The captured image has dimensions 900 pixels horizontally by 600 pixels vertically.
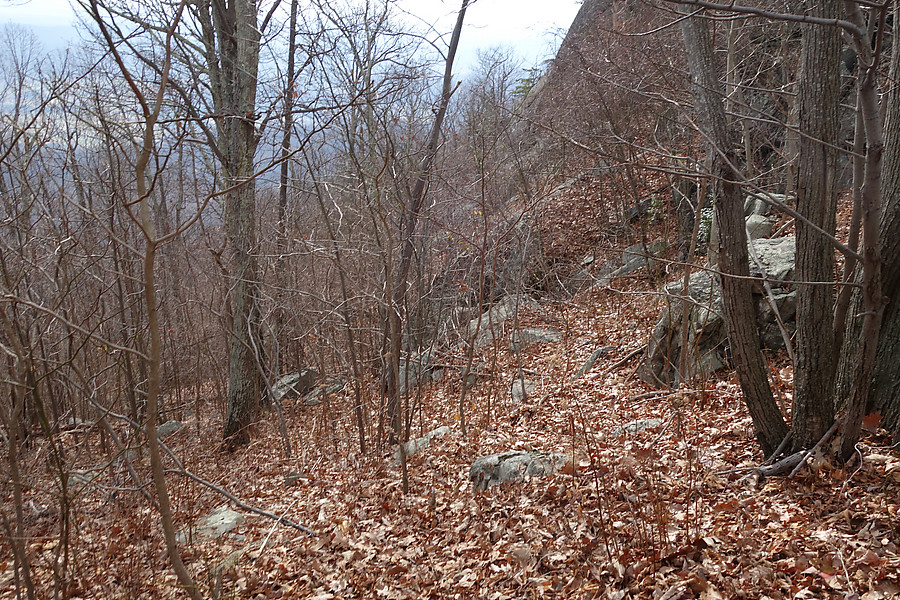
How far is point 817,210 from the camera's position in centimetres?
338

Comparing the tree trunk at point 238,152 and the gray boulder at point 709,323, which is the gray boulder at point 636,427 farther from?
the tree trunk at point 238,152

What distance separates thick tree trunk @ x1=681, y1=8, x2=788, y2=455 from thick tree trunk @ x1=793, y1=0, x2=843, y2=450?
0.80ft

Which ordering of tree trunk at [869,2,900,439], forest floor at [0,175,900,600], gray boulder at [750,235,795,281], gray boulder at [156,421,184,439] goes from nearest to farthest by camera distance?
forest floor at [0,175,900,600]
tree trunk at [869,2,900,439]
gray boulder at [750,235,795,281]
gray boulder at [156,421,184,439]

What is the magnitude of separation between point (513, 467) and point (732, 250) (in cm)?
262

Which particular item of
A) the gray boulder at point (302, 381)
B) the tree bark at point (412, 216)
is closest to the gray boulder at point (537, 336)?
the tree bark at point (412, 216)

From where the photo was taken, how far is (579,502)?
4.16 meters

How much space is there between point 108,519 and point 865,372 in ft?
21.5

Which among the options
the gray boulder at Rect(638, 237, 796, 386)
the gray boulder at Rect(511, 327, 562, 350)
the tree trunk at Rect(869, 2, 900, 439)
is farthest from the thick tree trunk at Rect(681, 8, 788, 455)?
the gray boulder at Rect(511, 327, 562, 350)

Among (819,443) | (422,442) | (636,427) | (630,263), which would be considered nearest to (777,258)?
(636,427)

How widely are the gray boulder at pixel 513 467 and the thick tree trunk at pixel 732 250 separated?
5.55ft

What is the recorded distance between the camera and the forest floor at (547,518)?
306cm

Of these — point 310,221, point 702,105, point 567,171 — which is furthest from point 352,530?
point 567,171

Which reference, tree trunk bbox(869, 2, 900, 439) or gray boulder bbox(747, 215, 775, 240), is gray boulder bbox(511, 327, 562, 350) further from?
tree trunk bbox(869, 2, 900, 439)

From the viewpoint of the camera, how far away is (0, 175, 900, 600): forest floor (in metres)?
3.06
